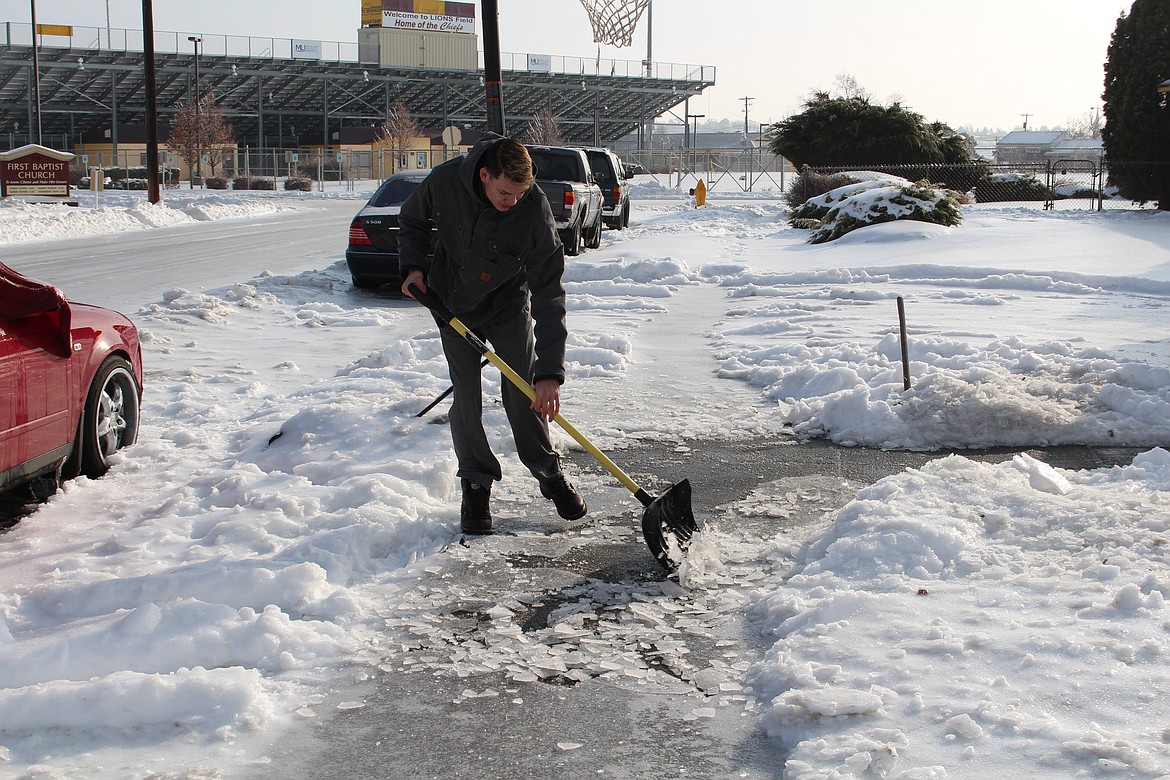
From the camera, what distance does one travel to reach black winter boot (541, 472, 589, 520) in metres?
5.14

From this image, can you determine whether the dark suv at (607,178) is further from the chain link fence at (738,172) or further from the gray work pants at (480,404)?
the gray work pants at (480,404)

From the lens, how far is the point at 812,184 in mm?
29109

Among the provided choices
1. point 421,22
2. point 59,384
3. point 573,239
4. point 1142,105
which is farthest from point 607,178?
point 421,22

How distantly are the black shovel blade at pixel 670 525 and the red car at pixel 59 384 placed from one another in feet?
8.74

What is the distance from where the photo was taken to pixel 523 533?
5.09 metres

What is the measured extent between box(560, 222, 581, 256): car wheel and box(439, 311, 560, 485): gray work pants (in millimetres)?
12354

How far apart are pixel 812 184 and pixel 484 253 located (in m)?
25.6

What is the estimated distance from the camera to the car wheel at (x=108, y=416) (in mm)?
5754

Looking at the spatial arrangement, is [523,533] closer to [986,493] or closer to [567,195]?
[986,493]

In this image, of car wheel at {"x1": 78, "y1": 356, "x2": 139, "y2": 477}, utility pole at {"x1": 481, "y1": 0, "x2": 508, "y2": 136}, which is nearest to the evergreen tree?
utility pole at {"x1": 481, "y1": 0, "x2": 508, "y2": 136}

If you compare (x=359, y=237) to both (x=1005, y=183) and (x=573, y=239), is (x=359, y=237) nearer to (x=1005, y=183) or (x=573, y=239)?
(x=573, y=239)

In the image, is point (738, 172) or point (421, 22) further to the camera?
point (421, 22)

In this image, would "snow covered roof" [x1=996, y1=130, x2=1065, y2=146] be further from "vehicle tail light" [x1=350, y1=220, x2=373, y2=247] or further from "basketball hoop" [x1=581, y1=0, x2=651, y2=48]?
"vehicle tail light" [x1=350, y1=220, x2=373, y2=247]

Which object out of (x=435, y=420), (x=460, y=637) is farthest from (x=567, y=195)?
(x=460, y=637)
